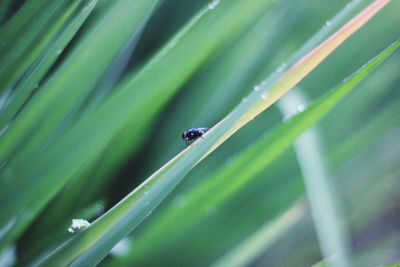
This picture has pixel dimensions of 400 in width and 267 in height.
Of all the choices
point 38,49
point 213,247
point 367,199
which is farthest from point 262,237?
point 38,49

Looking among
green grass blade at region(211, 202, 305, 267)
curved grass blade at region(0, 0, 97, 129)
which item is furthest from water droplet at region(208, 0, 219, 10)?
green grass blade at region(211, 202, 305, 267)

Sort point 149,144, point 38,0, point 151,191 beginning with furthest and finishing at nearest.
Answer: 1. point 149,144
2. point 38,0
3. point 151,191

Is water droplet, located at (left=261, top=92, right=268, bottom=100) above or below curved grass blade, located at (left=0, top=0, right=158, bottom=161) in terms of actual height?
below

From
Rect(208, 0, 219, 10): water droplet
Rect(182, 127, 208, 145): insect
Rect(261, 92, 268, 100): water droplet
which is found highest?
Rect(208, 0, 219, 10): water droplet

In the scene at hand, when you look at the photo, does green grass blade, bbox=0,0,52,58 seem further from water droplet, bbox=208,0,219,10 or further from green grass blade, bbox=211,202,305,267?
green grass blade, bbox=211,202,305,267

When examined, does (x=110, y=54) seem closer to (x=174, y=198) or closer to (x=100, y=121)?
(x=100, y=121)

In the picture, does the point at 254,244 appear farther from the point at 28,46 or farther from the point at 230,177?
the point at 28,46

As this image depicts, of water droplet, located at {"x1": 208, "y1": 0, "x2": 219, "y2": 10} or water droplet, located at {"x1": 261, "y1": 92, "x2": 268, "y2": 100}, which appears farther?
water droplet, located at {"x1": 208, "y1": 0, "x2": 219, "y2": 10}
